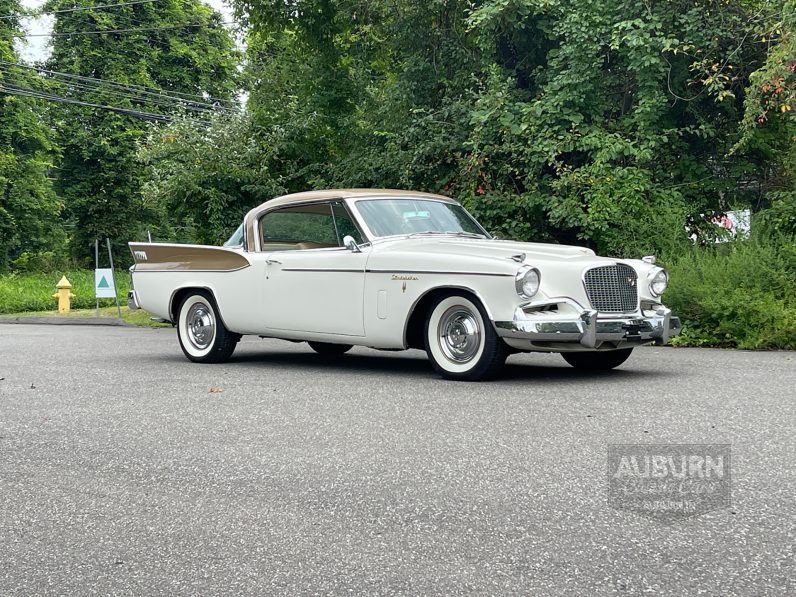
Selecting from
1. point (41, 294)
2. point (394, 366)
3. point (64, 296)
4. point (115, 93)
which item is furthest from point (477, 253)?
point (115, 93)

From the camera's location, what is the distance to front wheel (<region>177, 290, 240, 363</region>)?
1063 centimetres

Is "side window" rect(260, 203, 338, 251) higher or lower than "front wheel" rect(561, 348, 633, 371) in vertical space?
higher

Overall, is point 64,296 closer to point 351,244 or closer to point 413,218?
point 413,218

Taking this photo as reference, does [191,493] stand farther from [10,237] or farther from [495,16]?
[10,237]

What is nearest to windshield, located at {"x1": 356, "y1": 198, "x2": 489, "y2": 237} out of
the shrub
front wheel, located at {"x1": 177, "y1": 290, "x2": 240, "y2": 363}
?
front wheel, located at {"x1": 177, "y1": 290, "x2": 240, "y2": 363}

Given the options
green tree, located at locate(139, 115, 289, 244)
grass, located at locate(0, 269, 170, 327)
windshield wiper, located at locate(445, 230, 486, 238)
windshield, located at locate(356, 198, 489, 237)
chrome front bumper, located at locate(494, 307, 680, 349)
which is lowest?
grass, located at locate(0, 269, 170, 327)

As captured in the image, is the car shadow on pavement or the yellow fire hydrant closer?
the car shadow on pavement

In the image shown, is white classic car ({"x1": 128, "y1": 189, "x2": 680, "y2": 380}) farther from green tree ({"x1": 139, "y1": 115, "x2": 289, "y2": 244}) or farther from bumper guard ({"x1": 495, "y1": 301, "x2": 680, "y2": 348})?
green tree ({"x1": 139, "y1": 115, "x2": 289, "y2": 244})

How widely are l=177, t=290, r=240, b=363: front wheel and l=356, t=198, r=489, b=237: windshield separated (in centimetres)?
213

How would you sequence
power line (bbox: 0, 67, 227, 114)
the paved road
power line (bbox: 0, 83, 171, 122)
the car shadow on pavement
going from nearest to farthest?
the paved road < the car shadow on pavement < power line (bbox: 0, 83, 171, 122) < power line (bbox: 0, 67, 227, 114)

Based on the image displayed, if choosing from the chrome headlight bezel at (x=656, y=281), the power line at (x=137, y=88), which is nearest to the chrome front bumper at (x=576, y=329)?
the chrome headlight bezel at (x=656, y=281)

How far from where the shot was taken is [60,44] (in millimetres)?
44594

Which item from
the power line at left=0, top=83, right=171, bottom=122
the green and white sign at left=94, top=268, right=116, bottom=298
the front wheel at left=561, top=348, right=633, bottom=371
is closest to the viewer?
the front wheel at left=561, top=348, right=633, bottom=371

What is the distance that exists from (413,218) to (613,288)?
2.18 m
